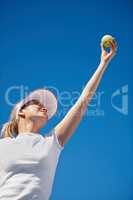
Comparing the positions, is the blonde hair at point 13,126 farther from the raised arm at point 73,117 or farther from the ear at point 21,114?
the raised arm at point 73,117

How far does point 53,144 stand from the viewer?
1.06 metres

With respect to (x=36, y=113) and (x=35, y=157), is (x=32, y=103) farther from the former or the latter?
(x=35, y=157)

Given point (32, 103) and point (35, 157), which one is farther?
point (32, 103)

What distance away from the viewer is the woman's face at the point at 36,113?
1.16m

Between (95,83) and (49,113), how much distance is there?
221mm

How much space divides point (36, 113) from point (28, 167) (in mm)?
184

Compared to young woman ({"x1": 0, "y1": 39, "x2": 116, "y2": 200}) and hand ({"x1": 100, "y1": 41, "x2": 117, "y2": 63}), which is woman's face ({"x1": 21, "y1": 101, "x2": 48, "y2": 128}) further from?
hand ({"x1": 100, "y1": 41, "x2": 117, "y2": 63})

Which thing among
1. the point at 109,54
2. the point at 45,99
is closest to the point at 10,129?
the point at 45,99

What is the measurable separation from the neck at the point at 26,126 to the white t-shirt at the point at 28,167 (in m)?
0.07

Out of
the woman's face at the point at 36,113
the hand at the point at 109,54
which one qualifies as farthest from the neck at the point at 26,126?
the hand at the point at 109,54

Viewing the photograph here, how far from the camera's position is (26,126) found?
117 cm

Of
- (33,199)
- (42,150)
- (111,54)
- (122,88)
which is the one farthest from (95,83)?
(122,88)

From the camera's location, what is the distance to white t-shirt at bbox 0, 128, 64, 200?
1.02m

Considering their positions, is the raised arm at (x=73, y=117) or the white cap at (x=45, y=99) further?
the white cap at (x=45, y=99)
